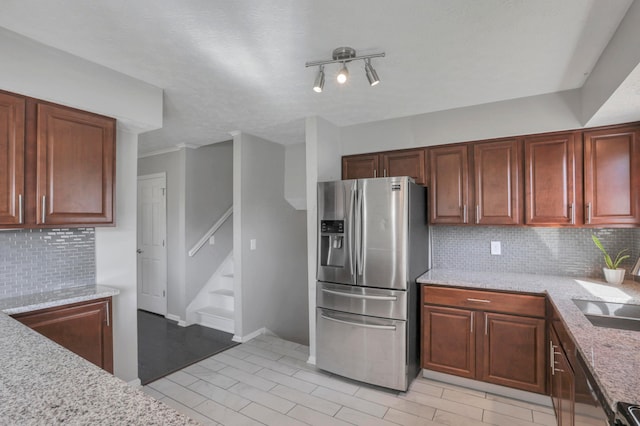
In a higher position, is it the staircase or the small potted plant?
the small potted plant

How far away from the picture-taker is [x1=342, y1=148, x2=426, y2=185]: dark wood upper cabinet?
10.2ft

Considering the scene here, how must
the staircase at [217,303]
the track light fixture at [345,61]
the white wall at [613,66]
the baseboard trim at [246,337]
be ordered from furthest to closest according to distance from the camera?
the staircase at [217,303]
the baseboard trim at [246,337]
the track light fixture at [345,61]
the white wall at [613,66]

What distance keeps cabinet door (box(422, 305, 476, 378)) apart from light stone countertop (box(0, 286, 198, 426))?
2.37 metres

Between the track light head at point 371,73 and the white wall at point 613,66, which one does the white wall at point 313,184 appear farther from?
the white wall at point 613,66

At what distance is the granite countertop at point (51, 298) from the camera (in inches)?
72.2

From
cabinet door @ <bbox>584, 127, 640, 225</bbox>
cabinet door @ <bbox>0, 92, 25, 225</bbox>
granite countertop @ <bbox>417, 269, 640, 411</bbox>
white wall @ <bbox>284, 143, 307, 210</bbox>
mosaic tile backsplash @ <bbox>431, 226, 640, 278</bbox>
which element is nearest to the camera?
granite countertop @ <bbox>417, 269, 640, 411</bbox>

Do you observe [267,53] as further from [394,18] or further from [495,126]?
Result: [495,126]

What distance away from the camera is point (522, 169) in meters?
2.71

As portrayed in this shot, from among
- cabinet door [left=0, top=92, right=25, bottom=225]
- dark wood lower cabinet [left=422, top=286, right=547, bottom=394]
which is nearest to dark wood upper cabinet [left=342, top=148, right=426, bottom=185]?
dark wood lower cabinet [left=422, top=286, right=547, bottom=394]

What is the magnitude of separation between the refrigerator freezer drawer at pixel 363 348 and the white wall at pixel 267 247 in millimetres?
1234

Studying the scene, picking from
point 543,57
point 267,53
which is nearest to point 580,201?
point 543,57

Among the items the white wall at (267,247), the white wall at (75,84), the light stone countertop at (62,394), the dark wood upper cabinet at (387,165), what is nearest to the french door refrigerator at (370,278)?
the dark wood upper cabinet at (387,165)

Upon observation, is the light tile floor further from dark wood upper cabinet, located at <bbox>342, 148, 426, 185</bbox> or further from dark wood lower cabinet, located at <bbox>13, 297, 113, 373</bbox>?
dark wood upper cabinet, located at <bbox>342, 148, 426, 185</bbox>

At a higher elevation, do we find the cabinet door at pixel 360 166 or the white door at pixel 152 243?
the cabinet door at pixel 360 166
